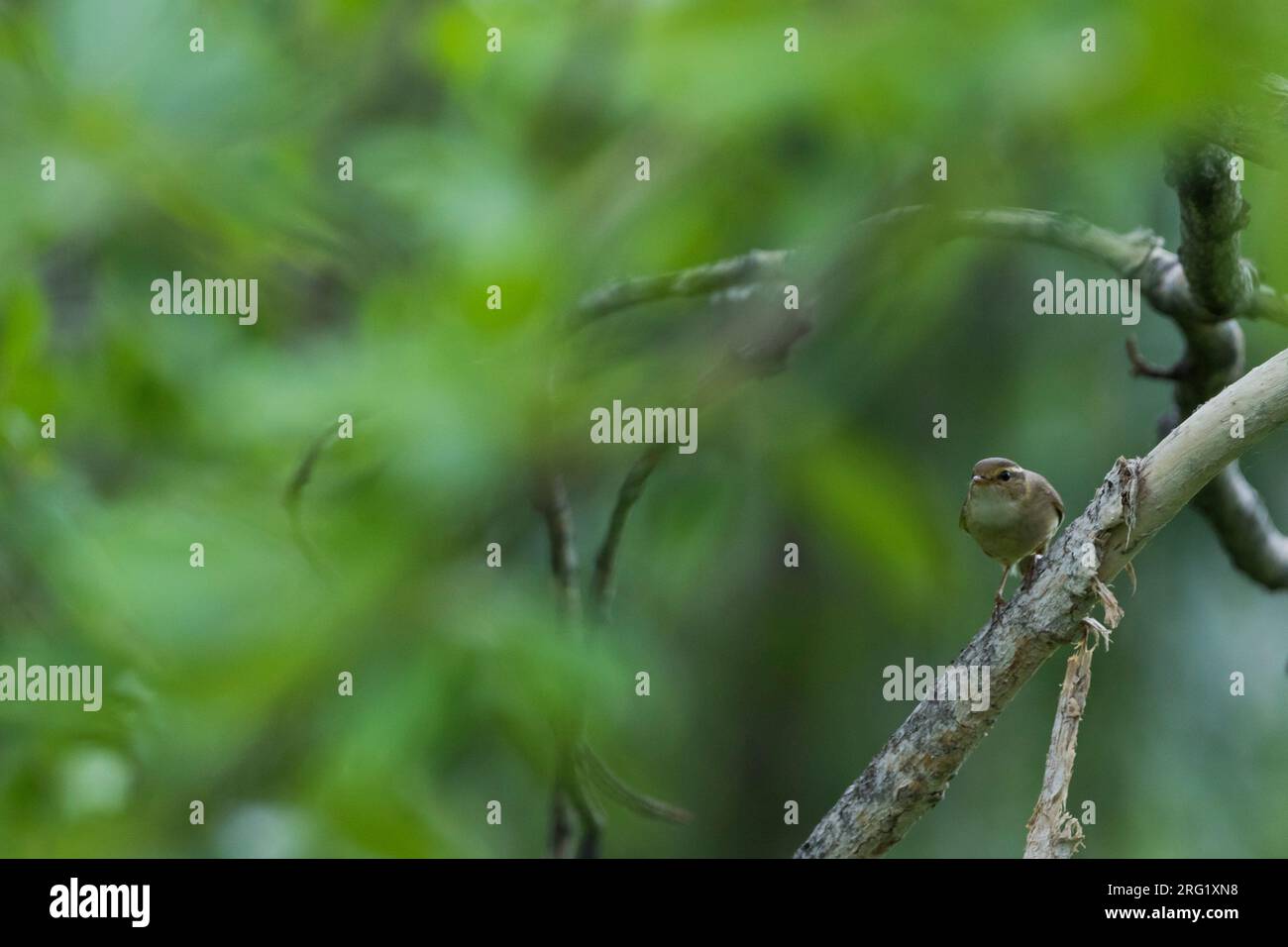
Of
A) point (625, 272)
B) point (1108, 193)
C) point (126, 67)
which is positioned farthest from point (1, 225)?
point (1108, 193)

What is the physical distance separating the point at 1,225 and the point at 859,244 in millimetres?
1641

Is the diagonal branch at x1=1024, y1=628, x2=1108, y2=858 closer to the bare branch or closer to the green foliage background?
the bare branch

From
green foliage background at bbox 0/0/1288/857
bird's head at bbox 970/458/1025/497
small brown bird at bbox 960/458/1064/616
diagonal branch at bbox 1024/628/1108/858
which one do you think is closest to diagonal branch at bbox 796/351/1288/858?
diagonal branch at bbox 1024/628/1108/858

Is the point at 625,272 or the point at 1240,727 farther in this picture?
the point at 1240,727

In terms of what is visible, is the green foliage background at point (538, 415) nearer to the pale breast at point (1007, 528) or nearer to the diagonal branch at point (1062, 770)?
the pale breast at point (1007, 528)

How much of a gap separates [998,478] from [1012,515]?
0.39 feet

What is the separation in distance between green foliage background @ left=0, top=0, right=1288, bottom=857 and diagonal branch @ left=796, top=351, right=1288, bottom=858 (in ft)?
0.84

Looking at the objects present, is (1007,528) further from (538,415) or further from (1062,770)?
(538,415)

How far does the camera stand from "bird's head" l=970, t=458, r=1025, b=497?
2293 mm

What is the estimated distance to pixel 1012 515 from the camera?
2232mm

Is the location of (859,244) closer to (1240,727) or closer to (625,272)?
(625,272)

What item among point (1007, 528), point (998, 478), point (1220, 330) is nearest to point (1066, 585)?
point (1007, 528)

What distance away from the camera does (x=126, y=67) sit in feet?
7.64

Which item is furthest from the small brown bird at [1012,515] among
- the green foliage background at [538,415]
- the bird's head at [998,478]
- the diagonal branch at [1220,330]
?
the diagonal branch at [1220,330]
